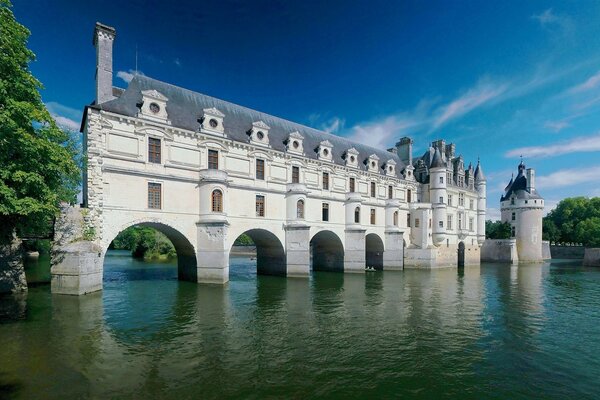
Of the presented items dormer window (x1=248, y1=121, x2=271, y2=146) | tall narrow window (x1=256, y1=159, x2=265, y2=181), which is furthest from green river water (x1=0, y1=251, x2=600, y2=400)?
dormer window (x1=248, y1=121, x2=271, y2=146)

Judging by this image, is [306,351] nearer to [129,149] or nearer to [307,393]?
[307,393]

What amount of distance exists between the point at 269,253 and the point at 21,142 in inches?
819

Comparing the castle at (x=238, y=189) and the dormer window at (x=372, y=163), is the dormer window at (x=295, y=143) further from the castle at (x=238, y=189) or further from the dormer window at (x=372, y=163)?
the dormer window at (x=372, y=163)

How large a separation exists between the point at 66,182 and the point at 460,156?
4922cm

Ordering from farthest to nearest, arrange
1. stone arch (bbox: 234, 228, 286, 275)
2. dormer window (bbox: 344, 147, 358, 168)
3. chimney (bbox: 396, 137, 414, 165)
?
chimney (bbox: 396, 137, 414, 165), dormer window (bbox: 344, 147, 358, 168), stone arch (bbox: 234, 228, 286, 275)

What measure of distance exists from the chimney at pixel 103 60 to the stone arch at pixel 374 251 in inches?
1140

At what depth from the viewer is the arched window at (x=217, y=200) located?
2375 cm

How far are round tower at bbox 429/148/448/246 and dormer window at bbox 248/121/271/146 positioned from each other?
25653 mm

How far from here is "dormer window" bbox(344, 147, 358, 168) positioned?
35031 millimetres

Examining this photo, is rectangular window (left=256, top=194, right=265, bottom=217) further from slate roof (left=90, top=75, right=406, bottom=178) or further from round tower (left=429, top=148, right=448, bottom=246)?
round tower (left=429, top=148, right=448, bottom=246)

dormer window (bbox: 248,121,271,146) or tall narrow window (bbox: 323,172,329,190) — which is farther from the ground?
dormer window (bbox: 248,121,271,146)

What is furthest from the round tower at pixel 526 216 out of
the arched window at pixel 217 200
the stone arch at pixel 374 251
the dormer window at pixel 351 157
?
the arched window at pixel 217 200

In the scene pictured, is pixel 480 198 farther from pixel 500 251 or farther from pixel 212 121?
pixel 212 121

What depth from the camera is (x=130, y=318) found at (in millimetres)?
14195
